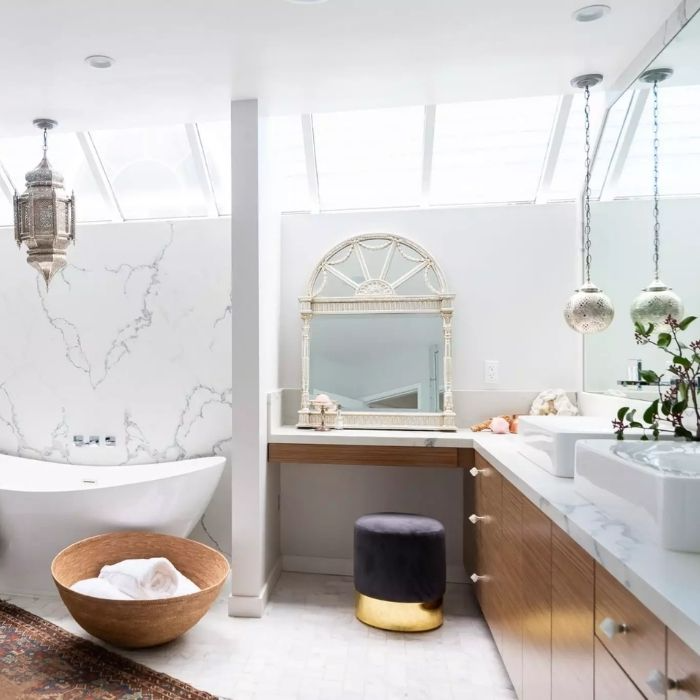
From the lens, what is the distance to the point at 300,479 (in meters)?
3.23

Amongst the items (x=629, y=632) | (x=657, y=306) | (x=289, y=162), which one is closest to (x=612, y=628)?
(x=629, y=632)

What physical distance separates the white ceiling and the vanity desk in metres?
1.61

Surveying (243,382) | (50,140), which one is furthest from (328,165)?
(50,140)

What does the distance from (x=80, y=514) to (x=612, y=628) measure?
241 centimetres

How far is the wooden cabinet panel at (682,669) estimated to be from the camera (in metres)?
0.76

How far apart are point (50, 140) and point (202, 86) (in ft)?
4.89

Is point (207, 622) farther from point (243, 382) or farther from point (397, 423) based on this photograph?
point (397, 423)

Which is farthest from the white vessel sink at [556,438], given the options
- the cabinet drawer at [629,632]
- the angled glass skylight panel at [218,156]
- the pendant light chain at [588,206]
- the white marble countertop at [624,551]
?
the angled glass skylight panel at [218,156]

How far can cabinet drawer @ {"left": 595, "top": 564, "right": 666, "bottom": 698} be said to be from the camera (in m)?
0.87

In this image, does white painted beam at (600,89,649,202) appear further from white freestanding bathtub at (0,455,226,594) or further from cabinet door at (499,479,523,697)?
white freestanding bathtub at (0,455,226,594)

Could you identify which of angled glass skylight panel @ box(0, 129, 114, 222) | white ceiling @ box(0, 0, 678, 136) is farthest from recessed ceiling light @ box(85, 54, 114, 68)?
angled glass skylight panel @ box(0, 129, 114, 222)

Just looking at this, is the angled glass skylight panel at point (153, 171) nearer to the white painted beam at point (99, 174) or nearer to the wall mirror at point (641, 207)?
the white painted beam at point (99, 174)

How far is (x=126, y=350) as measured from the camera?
3.38m

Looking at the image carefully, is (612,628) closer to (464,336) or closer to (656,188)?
(656,188)
